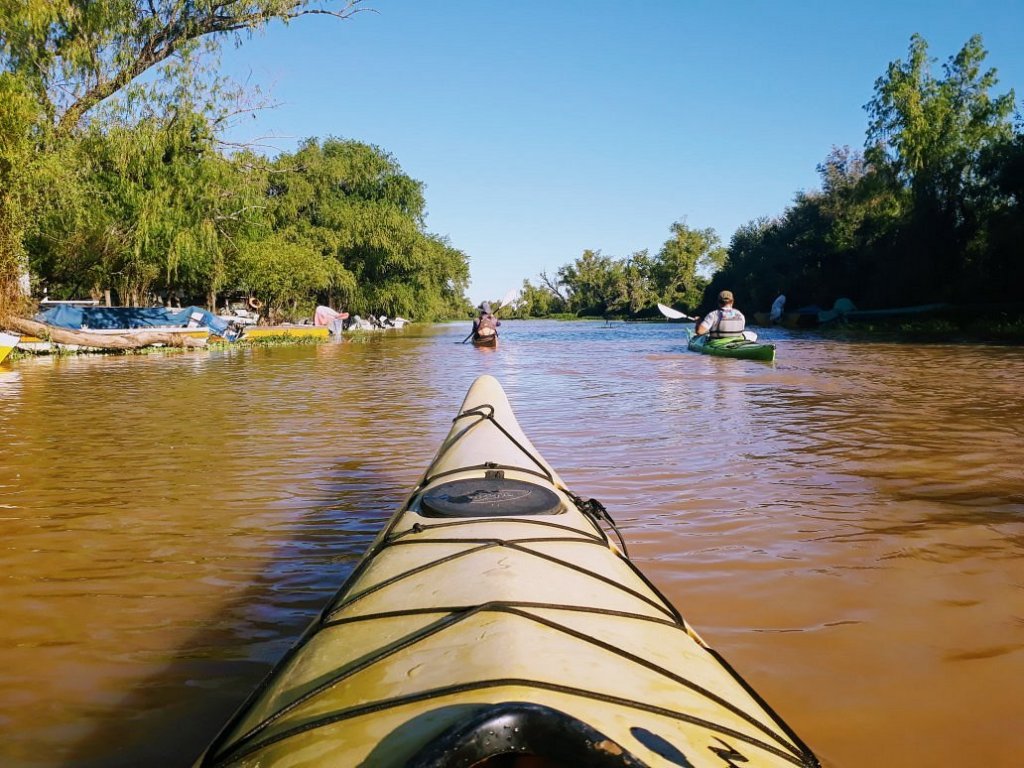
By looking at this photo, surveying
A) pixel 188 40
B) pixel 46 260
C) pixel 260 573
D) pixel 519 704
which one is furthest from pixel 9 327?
pixel 519 704

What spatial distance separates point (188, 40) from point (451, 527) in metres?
19.0

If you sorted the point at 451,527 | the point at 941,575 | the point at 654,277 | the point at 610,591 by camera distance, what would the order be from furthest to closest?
the point at 654,277
the point at 941,575
the point at 451,527
the point at 610,591

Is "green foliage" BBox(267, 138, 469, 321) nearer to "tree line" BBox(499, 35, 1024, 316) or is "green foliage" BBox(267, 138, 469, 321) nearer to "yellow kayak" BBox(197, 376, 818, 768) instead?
"tree line" BBox(499, 35, 1024, 316)

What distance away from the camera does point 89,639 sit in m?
2.72

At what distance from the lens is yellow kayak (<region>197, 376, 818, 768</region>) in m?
1.20

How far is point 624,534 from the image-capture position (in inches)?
152

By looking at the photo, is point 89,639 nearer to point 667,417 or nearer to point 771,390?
point 667,417

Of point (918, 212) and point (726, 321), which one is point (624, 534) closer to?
point (726, 321)

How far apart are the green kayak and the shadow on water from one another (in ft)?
37.3

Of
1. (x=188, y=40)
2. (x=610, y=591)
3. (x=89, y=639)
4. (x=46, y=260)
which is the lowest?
(x=89, y=639)

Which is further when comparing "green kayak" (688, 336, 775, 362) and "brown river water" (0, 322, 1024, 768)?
"green kayak" (688, 336, 775, 362)

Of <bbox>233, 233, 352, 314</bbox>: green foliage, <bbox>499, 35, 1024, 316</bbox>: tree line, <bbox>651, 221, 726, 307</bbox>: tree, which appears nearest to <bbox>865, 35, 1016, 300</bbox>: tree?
<bbox>499, 35, 1024, 316</bbox>: tree line

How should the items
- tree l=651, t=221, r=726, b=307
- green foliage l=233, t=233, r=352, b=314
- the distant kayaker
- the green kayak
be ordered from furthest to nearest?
tree l=651, t=221, r=726, b=307
green foliage l=233, t=233, r=352, b=314
the distant kayaker
the green kayak

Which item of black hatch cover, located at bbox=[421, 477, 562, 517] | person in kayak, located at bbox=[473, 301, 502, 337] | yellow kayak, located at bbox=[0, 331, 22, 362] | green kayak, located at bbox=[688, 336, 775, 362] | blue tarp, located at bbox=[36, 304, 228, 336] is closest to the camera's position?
black hatch cover, located at bbox=[421, 477, 562, 517]
